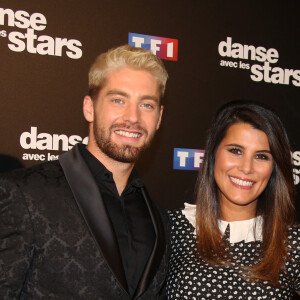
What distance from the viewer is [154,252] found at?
2.13m

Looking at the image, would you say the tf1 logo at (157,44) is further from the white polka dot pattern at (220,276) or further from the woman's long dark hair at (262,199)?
the white polka dot pattern at (220,276)

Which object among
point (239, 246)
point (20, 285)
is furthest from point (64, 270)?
point (239, 246)

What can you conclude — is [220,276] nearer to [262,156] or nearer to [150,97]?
[262,156]

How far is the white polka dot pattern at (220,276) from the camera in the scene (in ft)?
7.47

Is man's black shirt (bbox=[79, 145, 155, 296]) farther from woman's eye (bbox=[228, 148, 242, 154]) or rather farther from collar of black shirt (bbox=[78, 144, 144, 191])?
woman's eye (bbox=[228, 148, 242, 154])

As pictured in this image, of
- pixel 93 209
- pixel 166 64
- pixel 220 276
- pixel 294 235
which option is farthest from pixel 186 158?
pixel 93 209

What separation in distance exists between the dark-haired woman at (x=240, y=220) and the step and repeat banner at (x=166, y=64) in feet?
2.86

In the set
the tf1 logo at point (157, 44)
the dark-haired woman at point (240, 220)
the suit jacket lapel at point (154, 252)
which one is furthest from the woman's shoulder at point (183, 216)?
the tf1 logo at point (157, 44)

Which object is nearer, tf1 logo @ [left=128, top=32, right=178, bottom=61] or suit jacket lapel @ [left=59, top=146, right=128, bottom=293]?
suit jacket lapel @ [left=59, top=146, right=128, bottom=293]

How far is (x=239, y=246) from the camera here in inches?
95.3

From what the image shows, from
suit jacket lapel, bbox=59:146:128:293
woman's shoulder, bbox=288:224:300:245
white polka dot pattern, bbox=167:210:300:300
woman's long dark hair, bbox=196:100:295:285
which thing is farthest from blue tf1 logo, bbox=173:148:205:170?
suit jacket lapel, bbox=59:146:128:293

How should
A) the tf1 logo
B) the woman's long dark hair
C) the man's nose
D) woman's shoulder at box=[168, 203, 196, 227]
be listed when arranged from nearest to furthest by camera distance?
the man's nose
the woman's long dark hair
woman's shoulder at box=[168, 203, 196, 227]
the tf1 logo

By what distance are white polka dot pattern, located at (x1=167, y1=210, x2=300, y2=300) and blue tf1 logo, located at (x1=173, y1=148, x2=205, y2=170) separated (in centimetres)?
98

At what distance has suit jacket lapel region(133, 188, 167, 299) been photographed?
201 centimetres
